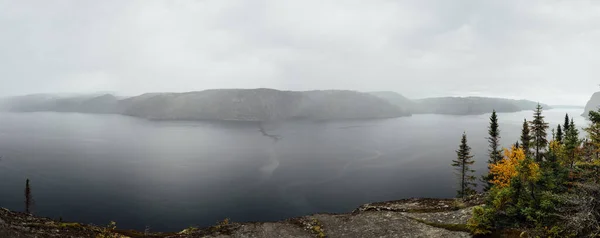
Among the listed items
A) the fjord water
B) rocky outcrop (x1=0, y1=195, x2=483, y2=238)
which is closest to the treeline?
rocky outcrop (x1=0, y1=195, x2=483, y2=238)

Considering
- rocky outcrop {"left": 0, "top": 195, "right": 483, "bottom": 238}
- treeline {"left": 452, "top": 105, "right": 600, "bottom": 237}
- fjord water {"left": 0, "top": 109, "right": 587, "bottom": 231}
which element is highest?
treeline {"left": 452, "top": 105, "right": 600, "bottom": 237}

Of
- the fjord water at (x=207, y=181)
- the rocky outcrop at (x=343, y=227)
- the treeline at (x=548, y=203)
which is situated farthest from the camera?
the fjord water at (x=207, y=181)

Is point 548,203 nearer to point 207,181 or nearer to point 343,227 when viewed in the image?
point 343,227

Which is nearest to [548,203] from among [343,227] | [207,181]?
[343,227]

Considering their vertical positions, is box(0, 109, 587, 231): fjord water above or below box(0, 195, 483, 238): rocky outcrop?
below

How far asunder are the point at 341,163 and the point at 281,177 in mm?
38824

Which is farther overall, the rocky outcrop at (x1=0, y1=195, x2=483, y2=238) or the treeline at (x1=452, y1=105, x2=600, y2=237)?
the rocky outcrop at (x1=0, y1=195, x2=483, y2=238)

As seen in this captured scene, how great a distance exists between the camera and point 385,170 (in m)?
129

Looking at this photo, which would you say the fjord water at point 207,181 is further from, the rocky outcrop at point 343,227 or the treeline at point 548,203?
the treeline at point 548,203

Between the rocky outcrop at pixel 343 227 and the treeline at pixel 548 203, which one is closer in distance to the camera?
the treeline at pixel 548 203

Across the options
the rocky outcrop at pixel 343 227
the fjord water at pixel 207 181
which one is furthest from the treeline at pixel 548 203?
the fjord water at pixel 207 181

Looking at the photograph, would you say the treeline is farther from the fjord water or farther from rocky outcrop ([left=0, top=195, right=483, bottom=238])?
the fjord water

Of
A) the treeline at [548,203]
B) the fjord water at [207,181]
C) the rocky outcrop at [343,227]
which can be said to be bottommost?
the fjord water at [207,181]

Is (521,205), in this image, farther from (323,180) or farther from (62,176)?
(62,176)
